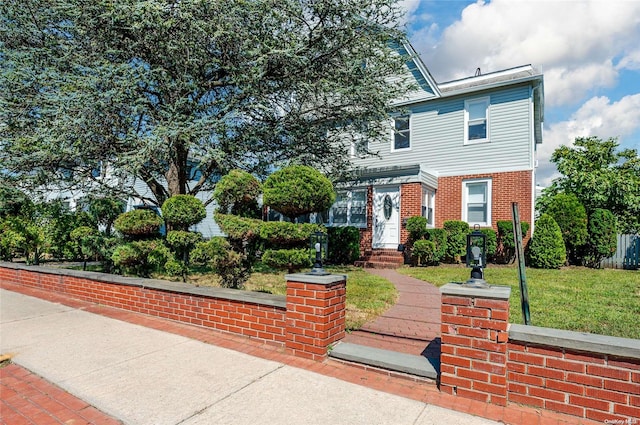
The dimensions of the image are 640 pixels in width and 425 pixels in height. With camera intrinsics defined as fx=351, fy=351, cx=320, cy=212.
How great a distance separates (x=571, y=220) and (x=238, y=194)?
10.1 m

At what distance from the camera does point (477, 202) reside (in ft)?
40.5

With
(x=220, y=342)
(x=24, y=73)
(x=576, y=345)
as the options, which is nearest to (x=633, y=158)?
(x=576, y=345)

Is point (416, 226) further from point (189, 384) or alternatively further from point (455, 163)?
point (189, 384)

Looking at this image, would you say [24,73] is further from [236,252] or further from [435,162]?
[435,162]

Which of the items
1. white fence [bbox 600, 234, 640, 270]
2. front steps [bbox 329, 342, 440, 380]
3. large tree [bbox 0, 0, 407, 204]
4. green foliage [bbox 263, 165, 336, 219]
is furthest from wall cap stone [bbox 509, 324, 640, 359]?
white fence [bbox 600, 234, 640, 270]

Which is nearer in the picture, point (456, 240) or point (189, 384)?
point (189, 384)

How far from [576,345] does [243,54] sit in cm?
759

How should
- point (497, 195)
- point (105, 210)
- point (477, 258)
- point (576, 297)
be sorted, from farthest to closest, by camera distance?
point (497, 195) → point (105, 210) → point (576, 297) → point (477, 258)

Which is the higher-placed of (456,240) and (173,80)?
(173,80)

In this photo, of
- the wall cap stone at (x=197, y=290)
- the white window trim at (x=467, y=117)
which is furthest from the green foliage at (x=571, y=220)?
the wall cap stone at (x=197, y=290)

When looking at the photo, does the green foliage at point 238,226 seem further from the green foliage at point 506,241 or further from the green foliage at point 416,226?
the green foliage at point 506,241

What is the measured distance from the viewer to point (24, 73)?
7.39 meters

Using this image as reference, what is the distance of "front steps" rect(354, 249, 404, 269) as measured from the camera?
435 inches

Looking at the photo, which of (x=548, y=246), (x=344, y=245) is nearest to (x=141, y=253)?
(x=344, y=245)
